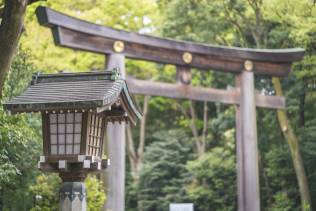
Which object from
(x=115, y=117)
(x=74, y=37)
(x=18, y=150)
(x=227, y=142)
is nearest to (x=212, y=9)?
(x=227, y=142)

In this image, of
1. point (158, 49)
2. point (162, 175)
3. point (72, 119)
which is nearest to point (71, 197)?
point (72, 119)

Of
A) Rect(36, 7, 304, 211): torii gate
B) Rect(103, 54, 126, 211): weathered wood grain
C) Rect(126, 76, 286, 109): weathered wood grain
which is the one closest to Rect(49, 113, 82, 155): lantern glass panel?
Rect(36, 7, 304, 211): torii gate

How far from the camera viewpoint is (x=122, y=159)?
39.7ft

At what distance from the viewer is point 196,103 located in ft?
77.3

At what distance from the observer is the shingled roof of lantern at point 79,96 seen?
285 inches

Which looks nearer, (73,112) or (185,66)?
(73,112)

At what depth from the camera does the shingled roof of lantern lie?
7238 mm

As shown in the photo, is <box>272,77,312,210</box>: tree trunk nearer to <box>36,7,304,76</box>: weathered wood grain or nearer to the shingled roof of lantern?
<box>36,7,304,76</box>: weathered wood grain

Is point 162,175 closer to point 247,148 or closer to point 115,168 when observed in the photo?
point 247,148

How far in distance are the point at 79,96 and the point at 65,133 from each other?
2.27ft

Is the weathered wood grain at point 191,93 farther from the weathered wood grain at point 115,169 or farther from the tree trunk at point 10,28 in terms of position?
the tree trunk at point 10,28

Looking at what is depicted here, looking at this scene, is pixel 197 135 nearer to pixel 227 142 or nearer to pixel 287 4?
pixel 227 142

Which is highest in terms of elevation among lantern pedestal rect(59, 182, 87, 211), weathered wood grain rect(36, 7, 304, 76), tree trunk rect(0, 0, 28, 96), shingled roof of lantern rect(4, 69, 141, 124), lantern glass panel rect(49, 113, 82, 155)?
weathered wood grain rect(36, 7, 304, 76)

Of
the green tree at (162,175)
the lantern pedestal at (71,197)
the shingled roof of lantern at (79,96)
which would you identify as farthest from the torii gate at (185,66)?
the green tree at (162,175)
